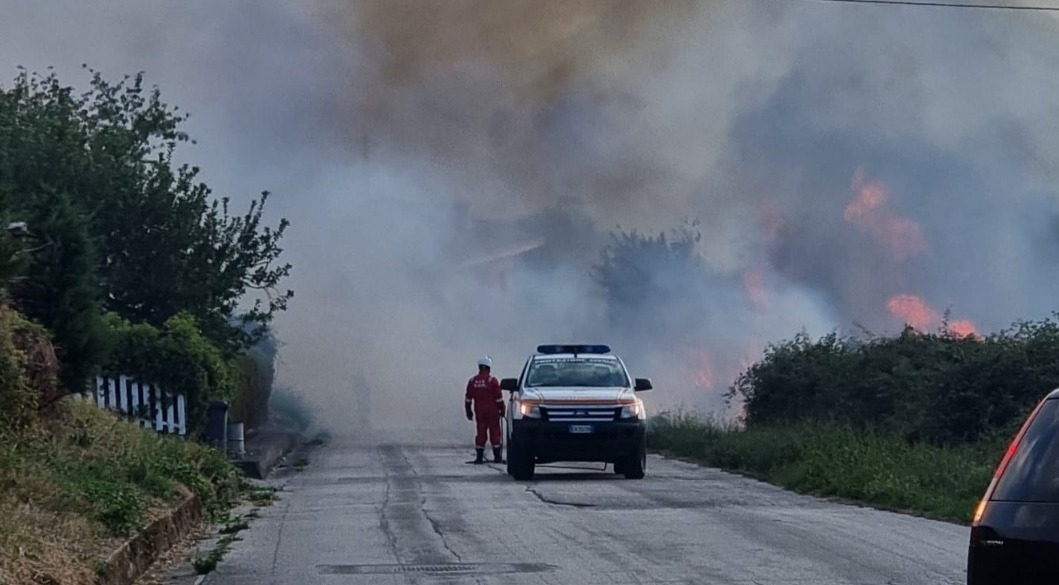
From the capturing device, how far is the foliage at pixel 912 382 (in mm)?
22688

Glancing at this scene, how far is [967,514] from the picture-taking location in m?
16.4

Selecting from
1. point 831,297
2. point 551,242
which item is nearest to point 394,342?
point 551,242

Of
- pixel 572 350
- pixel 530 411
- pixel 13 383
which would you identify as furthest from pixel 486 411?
pixel 13 383

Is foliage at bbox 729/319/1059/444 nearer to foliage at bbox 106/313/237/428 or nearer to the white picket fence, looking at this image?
foliage at bbox 106/313/237/428

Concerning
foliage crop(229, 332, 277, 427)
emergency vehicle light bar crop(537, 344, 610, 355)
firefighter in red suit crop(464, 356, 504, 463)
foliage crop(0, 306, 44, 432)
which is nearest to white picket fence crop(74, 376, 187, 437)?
foliage crop(229, 332, 277, 427)

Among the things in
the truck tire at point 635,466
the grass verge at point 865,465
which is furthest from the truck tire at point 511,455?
the grass verge at point 865,465

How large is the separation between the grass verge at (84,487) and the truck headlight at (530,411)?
3.94 meters

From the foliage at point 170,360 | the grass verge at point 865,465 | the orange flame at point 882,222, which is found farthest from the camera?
the orange flame at point 882,222

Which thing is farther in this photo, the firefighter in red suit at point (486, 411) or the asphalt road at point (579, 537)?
the firefighter in red suit at point (486, 411)

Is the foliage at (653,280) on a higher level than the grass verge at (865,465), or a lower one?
higher

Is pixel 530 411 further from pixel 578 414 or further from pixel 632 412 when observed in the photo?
pixel 632 412

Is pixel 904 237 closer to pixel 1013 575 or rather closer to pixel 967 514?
pixel 967 514

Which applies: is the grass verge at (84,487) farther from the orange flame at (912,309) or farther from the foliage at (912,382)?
the orange flame at (912,309)

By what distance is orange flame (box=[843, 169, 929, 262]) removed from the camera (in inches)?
1858
